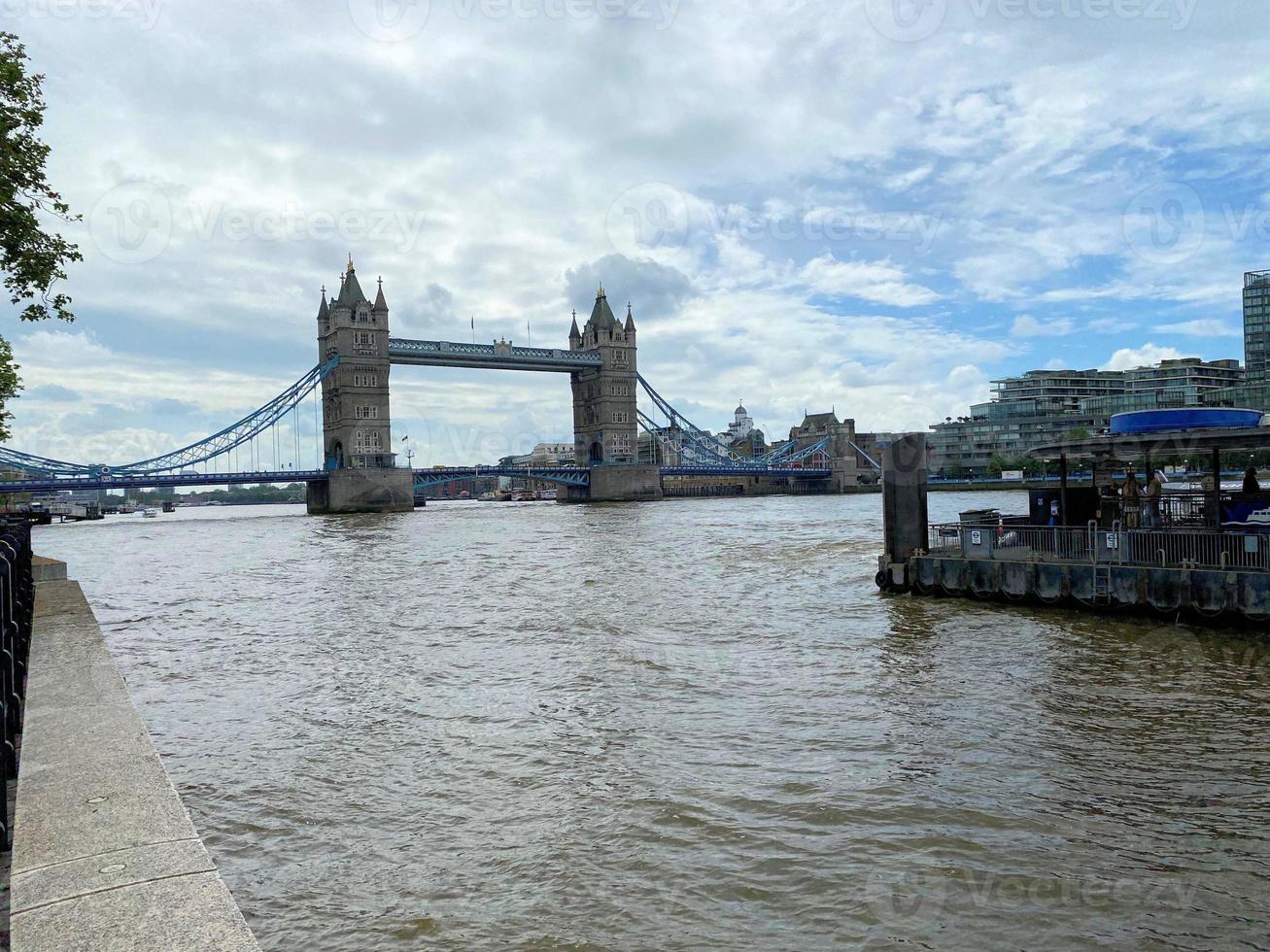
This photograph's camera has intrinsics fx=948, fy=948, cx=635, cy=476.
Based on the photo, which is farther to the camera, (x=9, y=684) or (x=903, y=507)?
(x=903, y=507)

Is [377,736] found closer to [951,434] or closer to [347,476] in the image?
[347,476]

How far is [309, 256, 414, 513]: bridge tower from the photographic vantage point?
97375mm

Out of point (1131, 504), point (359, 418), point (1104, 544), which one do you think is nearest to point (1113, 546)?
point (1104, 544)

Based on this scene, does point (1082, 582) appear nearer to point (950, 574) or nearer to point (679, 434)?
point (950, 574)

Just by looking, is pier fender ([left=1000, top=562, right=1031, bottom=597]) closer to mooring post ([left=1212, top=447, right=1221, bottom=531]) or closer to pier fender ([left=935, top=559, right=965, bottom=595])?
pier fender ([left=935, top=559, right=965, bottom=595])

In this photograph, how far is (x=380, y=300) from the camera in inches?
4382

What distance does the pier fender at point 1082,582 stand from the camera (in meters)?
17.6

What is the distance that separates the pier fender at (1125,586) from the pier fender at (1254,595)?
5.42ft

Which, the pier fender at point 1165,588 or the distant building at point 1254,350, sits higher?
the distant building at point 1254,350

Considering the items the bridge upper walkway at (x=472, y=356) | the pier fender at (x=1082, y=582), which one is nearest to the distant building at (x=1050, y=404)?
the bridge upper walkway at (x=472, y=356)

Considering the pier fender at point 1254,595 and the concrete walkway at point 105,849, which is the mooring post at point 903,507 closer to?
the pier fender at point 1254,595

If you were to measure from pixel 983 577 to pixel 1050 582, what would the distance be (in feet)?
4.96

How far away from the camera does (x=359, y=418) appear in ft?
344

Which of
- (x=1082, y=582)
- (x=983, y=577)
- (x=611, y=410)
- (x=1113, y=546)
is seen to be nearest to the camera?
(x=1113, y=546)
